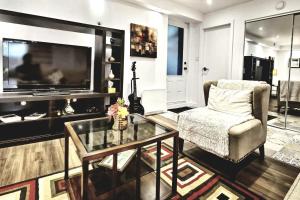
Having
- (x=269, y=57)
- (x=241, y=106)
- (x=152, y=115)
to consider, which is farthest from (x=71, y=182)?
(x=269, y=57)

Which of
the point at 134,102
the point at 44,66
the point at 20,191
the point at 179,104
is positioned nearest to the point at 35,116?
the point at 44,66

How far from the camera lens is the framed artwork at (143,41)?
3.67 m

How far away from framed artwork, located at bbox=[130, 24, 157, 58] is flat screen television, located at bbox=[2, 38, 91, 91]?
3.33ft

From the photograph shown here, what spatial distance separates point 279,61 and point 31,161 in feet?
13.3

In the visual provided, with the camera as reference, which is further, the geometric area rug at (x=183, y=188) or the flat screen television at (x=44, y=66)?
the flat screen television at (x=44, y=66)

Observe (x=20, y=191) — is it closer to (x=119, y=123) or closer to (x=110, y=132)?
(x=110, y=132)

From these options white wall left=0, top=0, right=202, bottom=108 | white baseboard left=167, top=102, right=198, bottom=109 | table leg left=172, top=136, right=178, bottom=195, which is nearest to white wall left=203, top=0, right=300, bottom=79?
white wall left=0, top=0, right=202, bottom=108

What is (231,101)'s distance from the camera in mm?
2129

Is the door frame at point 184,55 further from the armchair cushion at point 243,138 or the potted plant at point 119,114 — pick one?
the potted plant at point 119,114

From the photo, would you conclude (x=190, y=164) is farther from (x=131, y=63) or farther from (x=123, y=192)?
(x=131, y=63)

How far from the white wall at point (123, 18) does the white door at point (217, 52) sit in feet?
1.07

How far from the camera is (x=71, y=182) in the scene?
1.54 m

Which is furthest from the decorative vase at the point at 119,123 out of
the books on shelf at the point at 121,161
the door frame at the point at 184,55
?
the door frame at the point at 184,55

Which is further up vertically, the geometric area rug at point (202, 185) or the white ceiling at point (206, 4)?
the white ceiling at point (206, 4)
